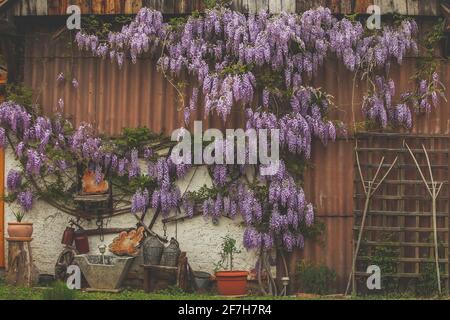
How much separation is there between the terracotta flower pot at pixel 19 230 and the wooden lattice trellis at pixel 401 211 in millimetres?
4224

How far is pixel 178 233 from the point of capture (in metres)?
11.0

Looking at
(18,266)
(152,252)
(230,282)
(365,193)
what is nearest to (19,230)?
(18,266)

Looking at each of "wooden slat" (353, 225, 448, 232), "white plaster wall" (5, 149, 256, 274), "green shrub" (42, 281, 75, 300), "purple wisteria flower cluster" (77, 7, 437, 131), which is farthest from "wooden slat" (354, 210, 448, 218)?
"green shrub" (42, 281, 75, 300)

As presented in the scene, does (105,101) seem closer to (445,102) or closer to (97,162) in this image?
(97,162)

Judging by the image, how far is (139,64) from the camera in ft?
37.1

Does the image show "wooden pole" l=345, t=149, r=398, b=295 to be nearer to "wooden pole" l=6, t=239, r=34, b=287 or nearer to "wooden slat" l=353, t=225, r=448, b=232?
"wooden slat" l=353, t=225, r=448, b=232

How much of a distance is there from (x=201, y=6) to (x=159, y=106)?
1.47m

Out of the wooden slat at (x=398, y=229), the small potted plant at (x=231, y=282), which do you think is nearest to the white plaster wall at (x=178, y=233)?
the small potted plant at (x=231, y=282)

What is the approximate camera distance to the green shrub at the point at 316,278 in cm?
1073

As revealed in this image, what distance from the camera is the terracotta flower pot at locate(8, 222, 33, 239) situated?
10547mm

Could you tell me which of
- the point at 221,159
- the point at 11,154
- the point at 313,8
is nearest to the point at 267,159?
the point at 221,159

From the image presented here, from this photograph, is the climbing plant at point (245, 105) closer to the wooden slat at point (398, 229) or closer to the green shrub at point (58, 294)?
the wooden slat at point (398, 229)

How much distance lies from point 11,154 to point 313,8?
14.9ft

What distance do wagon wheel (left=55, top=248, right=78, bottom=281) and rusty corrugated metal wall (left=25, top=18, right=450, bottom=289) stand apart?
5.52ft
